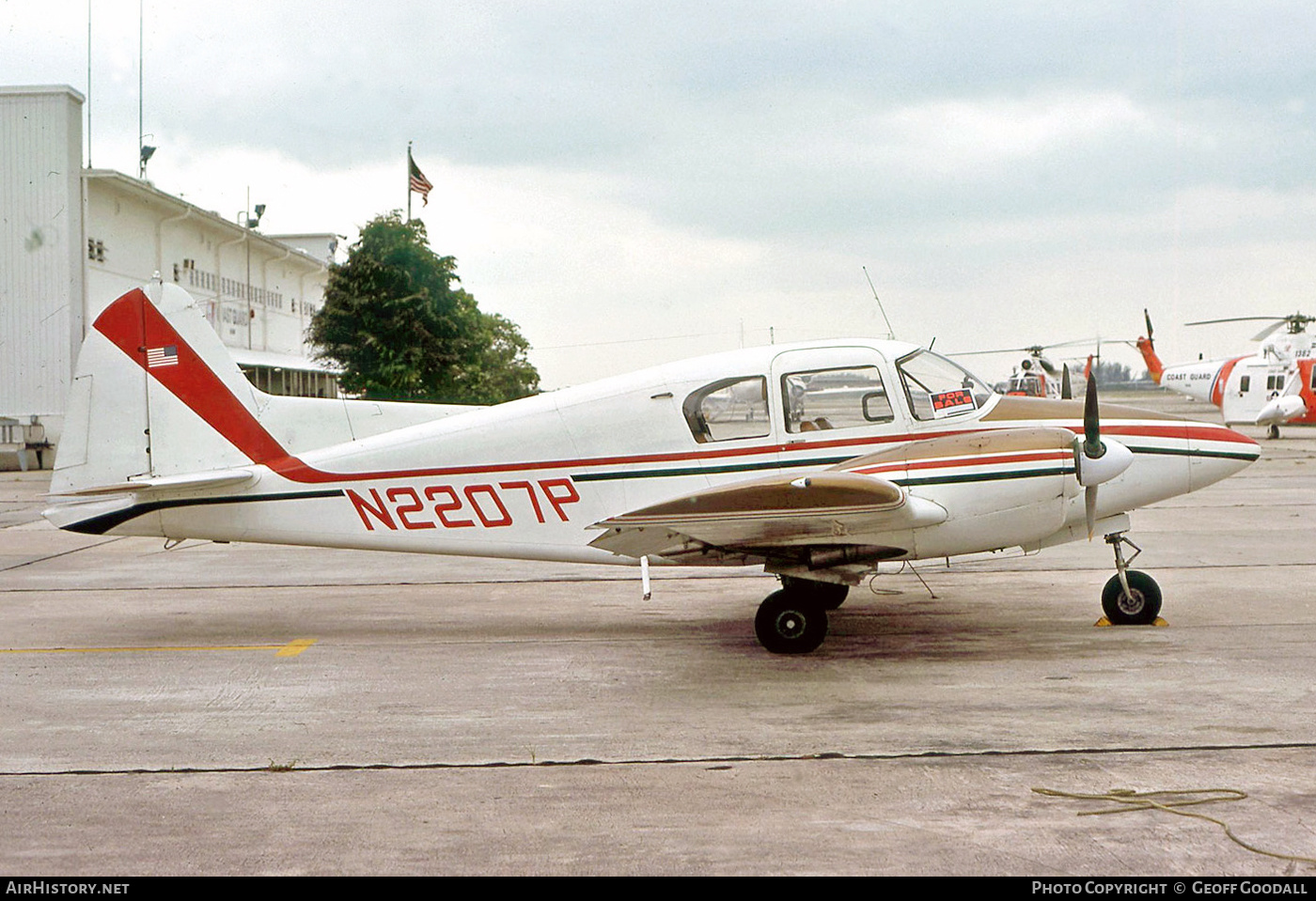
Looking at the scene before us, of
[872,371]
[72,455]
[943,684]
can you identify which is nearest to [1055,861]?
[943,684]

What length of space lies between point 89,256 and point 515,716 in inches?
1284

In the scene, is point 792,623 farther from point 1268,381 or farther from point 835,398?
point 1268,381

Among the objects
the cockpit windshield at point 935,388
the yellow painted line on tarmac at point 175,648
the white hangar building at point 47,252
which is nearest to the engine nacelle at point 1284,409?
the cockpit windshield at point 935,388

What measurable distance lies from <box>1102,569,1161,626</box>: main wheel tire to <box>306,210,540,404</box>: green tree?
28.0 metres

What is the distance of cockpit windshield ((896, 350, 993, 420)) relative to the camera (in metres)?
8.76

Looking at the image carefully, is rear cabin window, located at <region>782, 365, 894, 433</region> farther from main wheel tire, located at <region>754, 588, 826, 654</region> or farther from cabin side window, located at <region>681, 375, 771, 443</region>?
main wheel tire, located at <region>754, 588, 826, 654</region>

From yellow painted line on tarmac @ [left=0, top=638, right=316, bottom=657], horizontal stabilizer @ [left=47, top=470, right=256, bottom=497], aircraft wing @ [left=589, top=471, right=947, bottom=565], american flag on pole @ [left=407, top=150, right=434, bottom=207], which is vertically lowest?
yellow painted line on tarmac @ [left=0, top=638, right=316, bottom=657]

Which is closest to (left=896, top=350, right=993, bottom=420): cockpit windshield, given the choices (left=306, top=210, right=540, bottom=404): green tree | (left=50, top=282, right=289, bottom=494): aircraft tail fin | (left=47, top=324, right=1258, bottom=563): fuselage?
(left=47, top=324, right=1258, bottom=563): fuselage

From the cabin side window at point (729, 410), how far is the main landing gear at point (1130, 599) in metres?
3.15

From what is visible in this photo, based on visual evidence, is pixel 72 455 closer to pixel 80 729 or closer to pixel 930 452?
pixel 80 729

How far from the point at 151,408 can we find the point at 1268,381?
37687 mm

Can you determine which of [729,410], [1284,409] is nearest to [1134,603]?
[729,410]

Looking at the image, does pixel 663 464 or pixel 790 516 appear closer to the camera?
pixel 790 516

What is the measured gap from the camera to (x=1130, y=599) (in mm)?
9227
